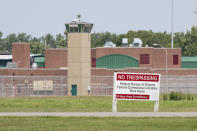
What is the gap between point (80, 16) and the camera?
7388cm

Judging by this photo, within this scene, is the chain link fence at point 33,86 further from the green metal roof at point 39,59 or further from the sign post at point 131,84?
the sign post at point 131,84

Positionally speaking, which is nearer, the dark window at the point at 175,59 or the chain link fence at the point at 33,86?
the chain link fence at the point at 33,86

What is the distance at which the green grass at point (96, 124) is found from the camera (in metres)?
18.2

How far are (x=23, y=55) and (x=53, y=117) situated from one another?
6760 centimetres

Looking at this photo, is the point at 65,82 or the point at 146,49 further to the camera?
the point at 146,49

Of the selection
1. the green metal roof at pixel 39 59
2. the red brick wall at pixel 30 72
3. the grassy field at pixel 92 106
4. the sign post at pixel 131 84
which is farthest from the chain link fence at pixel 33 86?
the sign post at pixel 131 84

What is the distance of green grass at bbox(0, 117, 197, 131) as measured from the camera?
18.2m

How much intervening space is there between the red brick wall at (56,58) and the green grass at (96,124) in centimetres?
7089

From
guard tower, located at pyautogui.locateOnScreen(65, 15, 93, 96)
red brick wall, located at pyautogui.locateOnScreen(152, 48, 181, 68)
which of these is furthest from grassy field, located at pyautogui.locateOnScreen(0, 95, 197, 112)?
red brick wall, located at pyautogui.locateOnScreen(152, 48, 181, 68)

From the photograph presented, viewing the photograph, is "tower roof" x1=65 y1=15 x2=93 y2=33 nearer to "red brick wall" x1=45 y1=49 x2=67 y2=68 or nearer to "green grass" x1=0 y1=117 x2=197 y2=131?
"red brick wall" x1=45 y1=49 x2=67 y2=68

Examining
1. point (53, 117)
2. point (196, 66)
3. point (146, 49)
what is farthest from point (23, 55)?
point (53, 117)

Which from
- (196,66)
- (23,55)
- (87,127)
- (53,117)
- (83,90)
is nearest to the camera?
(87,127)

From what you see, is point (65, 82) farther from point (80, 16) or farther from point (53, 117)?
point (53, 117)

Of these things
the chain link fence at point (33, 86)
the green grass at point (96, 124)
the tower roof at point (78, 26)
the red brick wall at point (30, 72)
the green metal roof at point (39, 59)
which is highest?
the tower roof at point (78, 26)
